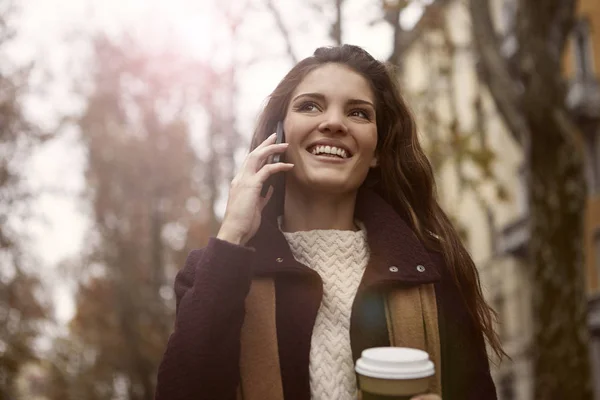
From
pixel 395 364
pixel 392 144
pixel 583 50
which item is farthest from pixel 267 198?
pixel 583 50

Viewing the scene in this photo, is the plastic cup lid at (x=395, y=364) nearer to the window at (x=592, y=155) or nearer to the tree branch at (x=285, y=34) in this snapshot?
the tree branch at (x=285, y=34)

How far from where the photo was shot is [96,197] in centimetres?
2177

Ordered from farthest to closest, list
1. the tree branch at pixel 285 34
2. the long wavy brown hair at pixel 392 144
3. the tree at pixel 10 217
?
the tree at pixel 10 217 → the tree branch at pixel 285 34 → the long wavy brown hair at pixel 392 144

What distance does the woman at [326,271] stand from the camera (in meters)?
2.19

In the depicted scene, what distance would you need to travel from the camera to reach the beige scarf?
2216 mm

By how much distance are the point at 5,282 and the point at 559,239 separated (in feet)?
30.0

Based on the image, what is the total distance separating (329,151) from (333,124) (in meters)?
0.09

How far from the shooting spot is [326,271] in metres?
2.46

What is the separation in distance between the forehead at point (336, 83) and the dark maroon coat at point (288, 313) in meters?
0.43

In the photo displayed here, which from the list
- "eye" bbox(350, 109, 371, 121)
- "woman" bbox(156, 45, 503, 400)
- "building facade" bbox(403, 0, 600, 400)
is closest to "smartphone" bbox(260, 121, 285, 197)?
"woman" bbox(156, 45, 503, 400)

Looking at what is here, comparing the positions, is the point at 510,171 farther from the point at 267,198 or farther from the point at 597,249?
the point at 267,198

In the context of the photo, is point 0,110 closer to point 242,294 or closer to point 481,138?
point 481,138

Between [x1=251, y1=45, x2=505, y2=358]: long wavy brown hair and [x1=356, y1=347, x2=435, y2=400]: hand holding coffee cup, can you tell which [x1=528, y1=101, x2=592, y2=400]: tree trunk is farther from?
[x1=356, y1=347, x2=435, y2=400]: hand holding coffee cup

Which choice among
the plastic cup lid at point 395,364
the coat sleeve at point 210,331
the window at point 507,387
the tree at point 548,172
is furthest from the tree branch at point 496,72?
the window at point 507,387
